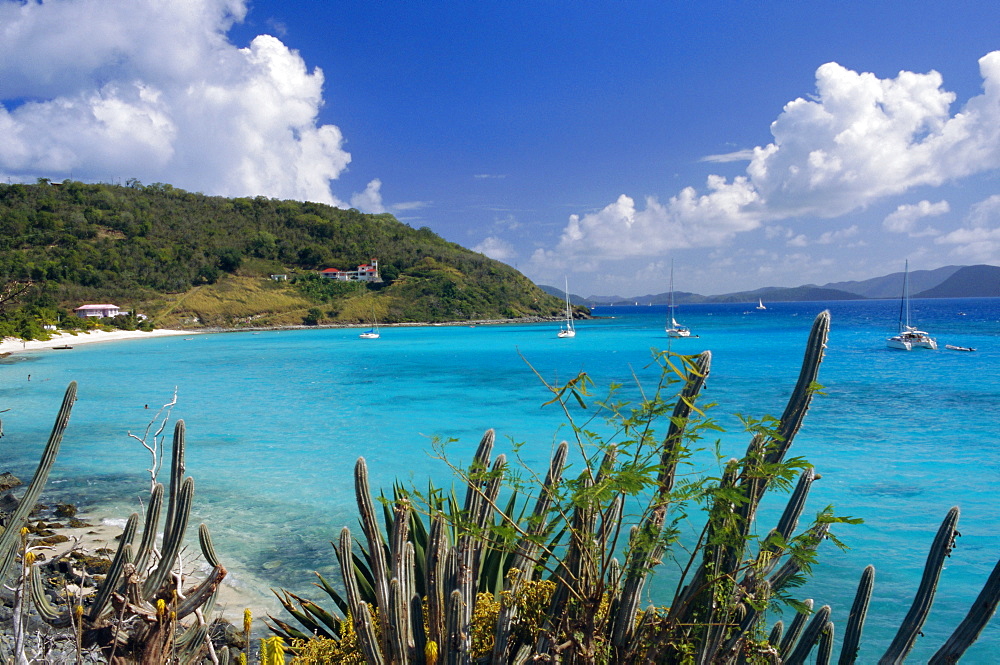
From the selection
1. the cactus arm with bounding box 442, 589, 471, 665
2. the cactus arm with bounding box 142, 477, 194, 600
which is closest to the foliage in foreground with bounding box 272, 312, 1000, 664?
the cactus arm with bounding box 442, 589, 471, 665

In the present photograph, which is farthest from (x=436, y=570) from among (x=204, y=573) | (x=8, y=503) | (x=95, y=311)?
(x=95, y=311)

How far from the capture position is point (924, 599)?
3.06 metres

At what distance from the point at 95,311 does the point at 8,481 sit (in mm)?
62324

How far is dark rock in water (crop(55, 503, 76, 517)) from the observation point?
378 inches

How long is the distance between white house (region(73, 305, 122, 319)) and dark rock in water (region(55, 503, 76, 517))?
203 ft

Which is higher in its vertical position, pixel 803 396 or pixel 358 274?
pixel 358 274

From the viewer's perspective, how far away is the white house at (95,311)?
62.1 meters

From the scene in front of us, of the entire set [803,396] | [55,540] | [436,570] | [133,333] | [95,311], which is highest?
[95,311]

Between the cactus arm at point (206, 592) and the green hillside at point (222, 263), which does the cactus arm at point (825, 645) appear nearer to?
the cactus arm at point (206, 592)

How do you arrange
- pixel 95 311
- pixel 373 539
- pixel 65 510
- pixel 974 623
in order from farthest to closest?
pixel 95 311 → pixel 65 510 → pixel 373 539 → pixel 974 623

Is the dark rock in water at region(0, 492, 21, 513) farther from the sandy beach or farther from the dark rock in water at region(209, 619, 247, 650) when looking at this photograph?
the sandy beach

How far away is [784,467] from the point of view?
2.18 metres

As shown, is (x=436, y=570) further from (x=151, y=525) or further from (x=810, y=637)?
(x=151, y=525)

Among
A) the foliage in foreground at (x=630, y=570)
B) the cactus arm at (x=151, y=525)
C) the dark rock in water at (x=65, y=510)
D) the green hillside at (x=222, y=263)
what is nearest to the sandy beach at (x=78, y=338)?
the green hillside at (x=222, y=263)
